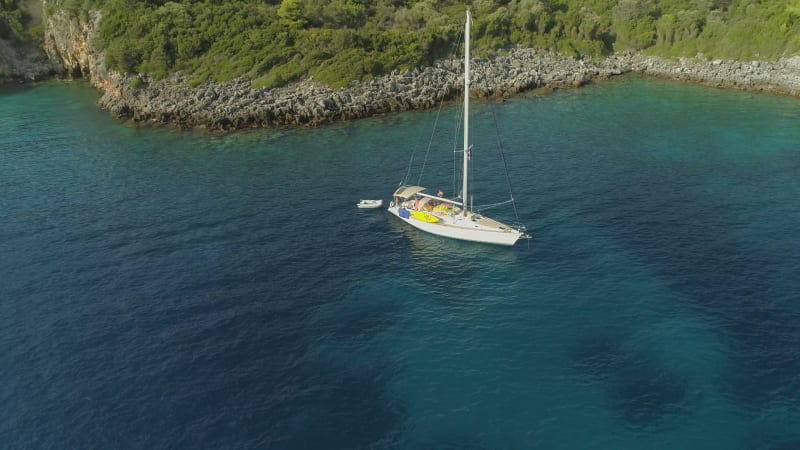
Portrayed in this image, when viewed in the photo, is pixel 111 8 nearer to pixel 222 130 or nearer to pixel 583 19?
pixel 222 130

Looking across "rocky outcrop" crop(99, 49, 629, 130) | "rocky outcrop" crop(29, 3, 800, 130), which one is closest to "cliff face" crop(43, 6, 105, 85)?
"rocky outcrop" crop(29, 3, 800, 130)

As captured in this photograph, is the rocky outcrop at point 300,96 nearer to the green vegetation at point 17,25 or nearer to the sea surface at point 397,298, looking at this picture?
the sea surface at point 397,298

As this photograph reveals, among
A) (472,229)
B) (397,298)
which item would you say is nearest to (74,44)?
(472,229)

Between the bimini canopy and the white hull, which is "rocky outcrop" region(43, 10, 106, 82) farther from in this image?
the white hull

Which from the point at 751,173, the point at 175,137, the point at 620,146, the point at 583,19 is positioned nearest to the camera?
the point at 751,173

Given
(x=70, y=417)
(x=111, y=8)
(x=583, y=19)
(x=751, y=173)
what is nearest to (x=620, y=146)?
(x=751, y=173)

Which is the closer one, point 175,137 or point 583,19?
point 175,137
